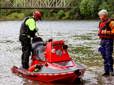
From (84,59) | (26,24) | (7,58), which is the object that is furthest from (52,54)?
(7,58)

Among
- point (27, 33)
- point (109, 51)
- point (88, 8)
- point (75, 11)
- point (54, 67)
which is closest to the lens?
point (54, 67)

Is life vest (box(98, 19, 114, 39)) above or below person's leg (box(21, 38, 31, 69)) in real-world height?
above

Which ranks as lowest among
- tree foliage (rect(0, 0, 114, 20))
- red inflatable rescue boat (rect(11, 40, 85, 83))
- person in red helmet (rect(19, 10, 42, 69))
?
tree foliage (rect(0, 0, 114, 20))

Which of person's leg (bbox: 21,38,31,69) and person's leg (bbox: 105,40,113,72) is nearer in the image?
person's leg (bbox: 105,40,113,72)

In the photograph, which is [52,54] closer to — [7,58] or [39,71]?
[39,71]

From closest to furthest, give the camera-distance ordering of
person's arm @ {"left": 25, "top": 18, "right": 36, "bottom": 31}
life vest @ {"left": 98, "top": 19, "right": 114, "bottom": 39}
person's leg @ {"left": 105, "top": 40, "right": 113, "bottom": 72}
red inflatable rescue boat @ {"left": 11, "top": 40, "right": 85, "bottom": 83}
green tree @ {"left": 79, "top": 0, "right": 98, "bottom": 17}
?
red inflatable rescue boat @ {"left": 11, "top": 40, "right": 85, "bottom": 83}, life vest @ {"left": 98, "top": 19, "right": 114, "bottom": 39}, person's leg @ {"left": 105, "top": 40, "right": 113, "bottom": 72}, person's arm @ {"left": 25, "top": 18, "right": 36, "bottom": 31}, green tree @ {"left": 79, "top": 0, "right": 98, "bottom": 17}

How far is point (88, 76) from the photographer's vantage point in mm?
14070

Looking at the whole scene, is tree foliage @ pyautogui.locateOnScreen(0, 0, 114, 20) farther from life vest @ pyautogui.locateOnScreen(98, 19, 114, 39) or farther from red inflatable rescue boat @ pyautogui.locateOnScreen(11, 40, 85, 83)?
red inflatable rescue boat @ pyautogui.locateOnScreen(11, 40, 85, 83)

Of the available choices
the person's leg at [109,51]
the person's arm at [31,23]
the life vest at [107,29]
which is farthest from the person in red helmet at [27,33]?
the person's leg at [109,51]

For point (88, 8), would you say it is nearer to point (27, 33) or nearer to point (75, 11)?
point (75, 11)

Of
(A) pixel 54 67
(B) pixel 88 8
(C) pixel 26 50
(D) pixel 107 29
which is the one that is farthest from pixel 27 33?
(B) pixel 88 8

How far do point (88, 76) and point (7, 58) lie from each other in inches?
234

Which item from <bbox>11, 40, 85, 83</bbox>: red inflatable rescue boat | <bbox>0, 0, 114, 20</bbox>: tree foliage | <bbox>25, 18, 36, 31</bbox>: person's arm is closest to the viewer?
<bbox>11, 40, 85, 83</bbox>: red inflatable rescue boat

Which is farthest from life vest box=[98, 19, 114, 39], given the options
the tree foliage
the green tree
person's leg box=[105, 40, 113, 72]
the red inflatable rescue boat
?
the green tree
